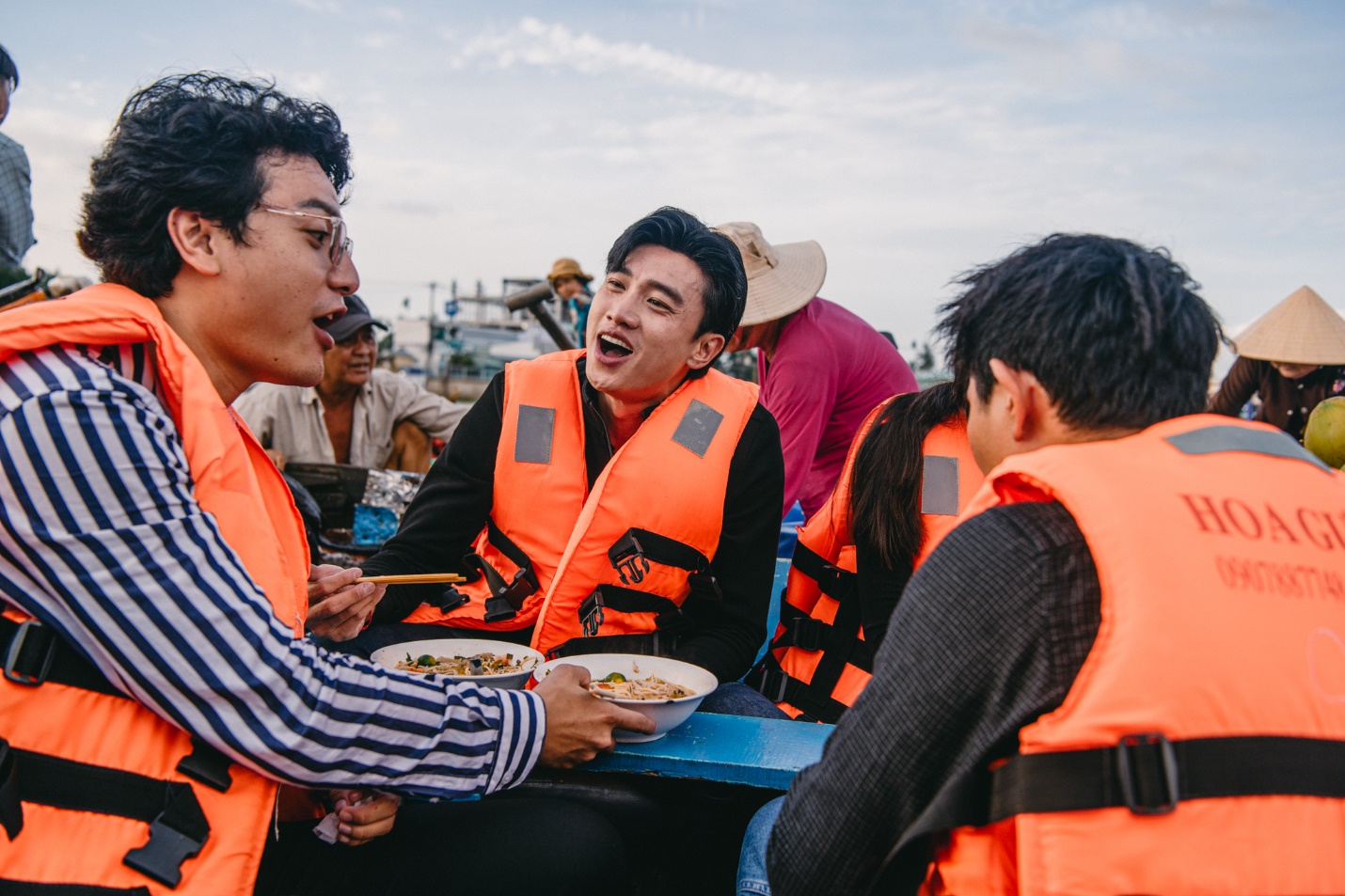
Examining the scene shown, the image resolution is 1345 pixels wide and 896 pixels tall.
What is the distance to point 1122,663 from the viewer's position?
1004 millimetres

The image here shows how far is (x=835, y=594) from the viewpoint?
254 centimetres

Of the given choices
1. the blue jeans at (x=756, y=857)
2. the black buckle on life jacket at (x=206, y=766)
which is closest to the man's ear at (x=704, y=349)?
the blue jeans at (x=756, y=857)

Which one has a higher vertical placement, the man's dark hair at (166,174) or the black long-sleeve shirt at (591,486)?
the man's dark hair at (166,174)

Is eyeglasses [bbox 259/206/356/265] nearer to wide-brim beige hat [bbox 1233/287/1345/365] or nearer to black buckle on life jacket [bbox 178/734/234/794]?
black buckle on life jacket [bbox 178/734/234/794]

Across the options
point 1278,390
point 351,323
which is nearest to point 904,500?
point 351,323

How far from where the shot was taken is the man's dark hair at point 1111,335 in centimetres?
129

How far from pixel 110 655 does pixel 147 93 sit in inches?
41.7

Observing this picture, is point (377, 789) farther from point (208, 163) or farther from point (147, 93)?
point (147, 93)

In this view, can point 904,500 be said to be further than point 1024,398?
Yes

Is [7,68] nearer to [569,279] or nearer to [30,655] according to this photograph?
[569,279]

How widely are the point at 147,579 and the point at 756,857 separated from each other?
45.8 inches

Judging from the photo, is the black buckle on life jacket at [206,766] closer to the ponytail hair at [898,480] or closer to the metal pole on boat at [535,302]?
the ponytail hair at [898,480]

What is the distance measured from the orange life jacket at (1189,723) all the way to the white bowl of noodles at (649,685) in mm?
809

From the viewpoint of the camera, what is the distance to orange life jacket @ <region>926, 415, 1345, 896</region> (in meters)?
1.00
